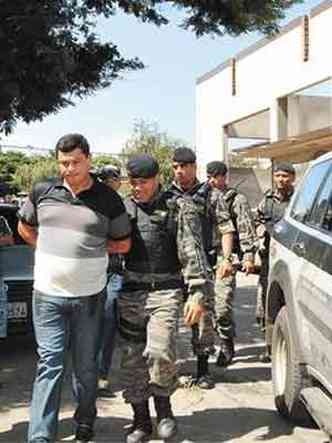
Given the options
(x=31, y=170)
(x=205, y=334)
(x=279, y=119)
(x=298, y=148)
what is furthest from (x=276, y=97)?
(x=31, y=170)

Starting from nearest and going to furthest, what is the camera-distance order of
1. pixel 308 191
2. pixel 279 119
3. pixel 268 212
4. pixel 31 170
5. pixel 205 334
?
1. pixel 308 191
2. pixel 205 334
3. pixel 268 212
4. pixel 279 119
5. pixel 31 170

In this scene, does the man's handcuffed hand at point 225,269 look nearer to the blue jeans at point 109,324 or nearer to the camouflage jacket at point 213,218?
the camouflage jacket at point 213,218

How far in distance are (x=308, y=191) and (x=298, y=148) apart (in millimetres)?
13431

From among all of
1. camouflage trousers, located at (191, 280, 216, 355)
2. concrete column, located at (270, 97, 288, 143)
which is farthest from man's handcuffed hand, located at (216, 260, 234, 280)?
concrete column, located at (270, 97, 288, 143)

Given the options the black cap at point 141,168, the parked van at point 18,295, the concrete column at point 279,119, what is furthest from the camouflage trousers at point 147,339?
the concrete column at point 279,119

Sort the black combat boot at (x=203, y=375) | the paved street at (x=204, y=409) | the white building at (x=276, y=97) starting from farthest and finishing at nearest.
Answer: the white building at (x=276, y=97) < the black combat boot at (x=203, y=375) < the paved street at (x=204, y=409)

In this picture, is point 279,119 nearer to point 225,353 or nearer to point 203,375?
point 225,353

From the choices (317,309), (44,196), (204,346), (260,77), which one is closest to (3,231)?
(204,346)

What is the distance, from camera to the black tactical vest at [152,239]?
4691 mm

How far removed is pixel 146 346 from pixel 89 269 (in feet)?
1.94

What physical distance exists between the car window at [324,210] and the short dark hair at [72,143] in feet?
4.61

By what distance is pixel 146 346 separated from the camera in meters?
4.61

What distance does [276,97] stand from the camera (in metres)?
21.8

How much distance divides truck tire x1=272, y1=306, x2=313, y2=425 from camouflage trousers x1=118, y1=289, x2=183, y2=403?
2.40 feet
